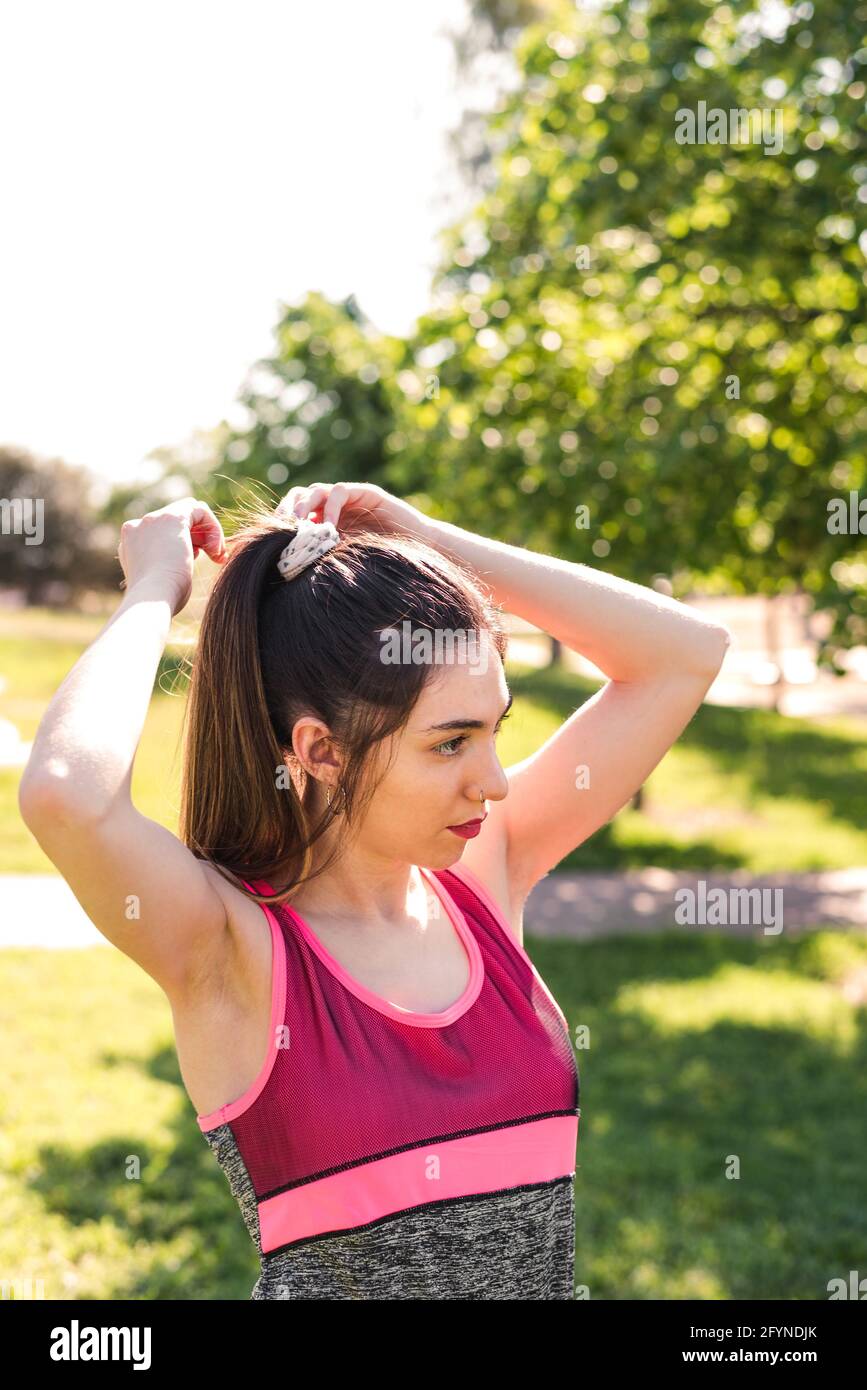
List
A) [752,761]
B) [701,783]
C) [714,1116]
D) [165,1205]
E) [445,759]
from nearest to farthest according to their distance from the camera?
[445,759]
[165,1205]
[714,1116]
[701,783]
[752,761]

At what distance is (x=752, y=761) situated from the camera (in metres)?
17.9

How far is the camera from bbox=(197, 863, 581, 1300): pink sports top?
169cm

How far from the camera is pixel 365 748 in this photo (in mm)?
1795

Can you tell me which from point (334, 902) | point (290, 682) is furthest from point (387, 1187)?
point (290, 682)

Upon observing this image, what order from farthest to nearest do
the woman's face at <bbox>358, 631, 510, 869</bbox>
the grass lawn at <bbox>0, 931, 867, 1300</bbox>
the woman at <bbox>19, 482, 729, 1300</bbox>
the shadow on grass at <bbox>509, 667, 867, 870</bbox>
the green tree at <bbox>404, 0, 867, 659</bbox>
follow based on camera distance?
the shadow on grass at <bbox>509, 667, 867, 870</bbox>
the green tree at <bbox>404, 0, 867, 659</bbox>
the grass lawn at <bbox>0, 931, 867, 1300</bbox>
the woman's face at <bbox>358, 631, 510, 869</bbox>
the woman at <bbox>19, 482, 729, 1300</bbox>

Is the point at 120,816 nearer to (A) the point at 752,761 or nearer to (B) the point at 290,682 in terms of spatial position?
(B) the point at 290,682

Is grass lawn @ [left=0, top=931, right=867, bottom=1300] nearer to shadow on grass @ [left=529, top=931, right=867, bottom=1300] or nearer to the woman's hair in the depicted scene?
shadow on grass @ [left=529, top=931, right=867, bottom=1300]

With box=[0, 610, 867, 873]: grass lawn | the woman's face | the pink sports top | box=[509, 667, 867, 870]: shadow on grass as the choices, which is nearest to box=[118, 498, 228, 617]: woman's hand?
the woman's face

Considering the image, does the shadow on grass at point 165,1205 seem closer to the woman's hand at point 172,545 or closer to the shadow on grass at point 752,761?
the woman's hand at point 172,545

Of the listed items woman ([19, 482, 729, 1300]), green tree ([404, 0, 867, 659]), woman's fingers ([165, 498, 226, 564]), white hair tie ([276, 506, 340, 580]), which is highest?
green tree ([404, 0, 867, 659])

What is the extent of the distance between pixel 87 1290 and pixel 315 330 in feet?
34.7

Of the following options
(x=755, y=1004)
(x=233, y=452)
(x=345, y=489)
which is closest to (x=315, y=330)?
(x=233, y=452)

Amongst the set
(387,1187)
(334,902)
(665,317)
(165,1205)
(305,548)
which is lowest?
(165,1205)

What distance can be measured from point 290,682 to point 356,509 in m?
0.37
